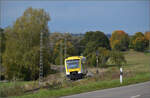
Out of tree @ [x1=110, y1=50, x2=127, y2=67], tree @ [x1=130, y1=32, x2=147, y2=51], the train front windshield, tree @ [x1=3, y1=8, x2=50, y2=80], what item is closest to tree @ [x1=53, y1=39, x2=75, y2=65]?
tree @ [x1=3, y1=8, x2=50, y2=80]

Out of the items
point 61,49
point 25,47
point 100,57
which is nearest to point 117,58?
point 100,57

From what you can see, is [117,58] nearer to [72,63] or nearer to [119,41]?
[119,41]

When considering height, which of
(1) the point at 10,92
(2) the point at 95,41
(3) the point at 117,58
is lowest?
(1) the point at 10,92

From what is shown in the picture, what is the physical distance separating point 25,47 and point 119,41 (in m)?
20.8

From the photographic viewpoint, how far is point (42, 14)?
5369 centimetres

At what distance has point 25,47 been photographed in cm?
5097

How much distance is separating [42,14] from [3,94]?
3904 centimetres

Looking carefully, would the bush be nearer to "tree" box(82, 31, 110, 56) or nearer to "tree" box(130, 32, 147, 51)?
"tree" box(130, 32, 147, 51)

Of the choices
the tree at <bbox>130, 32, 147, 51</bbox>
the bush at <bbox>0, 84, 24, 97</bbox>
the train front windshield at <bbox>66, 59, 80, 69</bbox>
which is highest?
the tree at <bbox>130, 32, 147, 51</bbox>

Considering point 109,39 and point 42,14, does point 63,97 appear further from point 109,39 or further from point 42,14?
point 42,14

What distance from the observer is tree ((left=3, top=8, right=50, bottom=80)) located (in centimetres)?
5056

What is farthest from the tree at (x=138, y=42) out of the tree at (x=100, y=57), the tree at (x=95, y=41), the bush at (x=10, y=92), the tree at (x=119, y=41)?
the bush at (x=10, y=92)

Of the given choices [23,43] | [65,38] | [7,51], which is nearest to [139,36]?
[65,38]

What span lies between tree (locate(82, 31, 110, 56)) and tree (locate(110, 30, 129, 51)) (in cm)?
145
